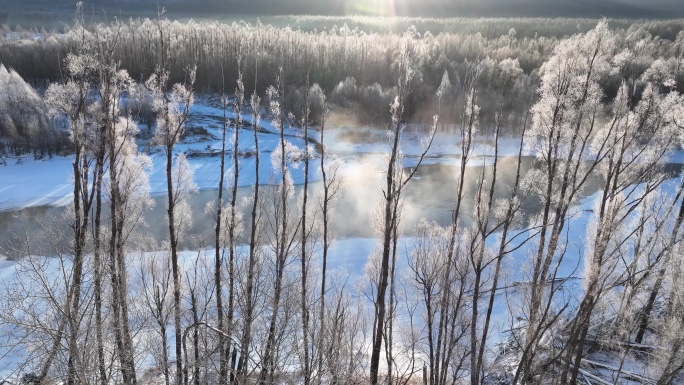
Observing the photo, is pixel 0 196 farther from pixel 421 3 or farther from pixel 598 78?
pixel 421 3

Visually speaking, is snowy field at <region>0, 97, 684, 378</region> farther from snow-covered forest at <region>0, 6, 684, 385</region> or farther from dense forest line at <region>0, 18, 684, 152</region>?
dense forest line at <region>0, 18, 684, 152</region>

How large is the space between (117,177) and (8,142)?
30.1 metres

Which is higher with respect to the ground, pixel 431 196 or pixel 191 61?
pixel 191 61

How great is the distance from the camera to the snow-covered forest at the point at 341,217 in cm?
1235

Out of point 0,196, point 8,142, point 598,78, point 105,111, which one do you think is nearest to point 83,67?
point 105,111

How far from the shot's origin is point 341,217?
94.4ft

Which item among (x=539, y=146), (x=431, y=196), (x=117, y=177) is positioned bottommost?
(x=431, y=196)

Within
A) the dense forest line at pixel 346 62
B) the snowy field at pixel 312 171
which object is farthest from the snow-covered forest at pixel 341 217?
the dense forest line at pixel 346 62

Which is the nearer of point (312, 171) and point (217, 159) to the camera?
point (312, 171)

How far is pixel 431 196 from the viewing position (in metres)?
31.9

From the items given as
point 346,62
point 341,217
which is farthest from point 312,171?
point 346,62

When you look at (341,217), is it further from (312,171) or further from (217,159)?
(217,159)

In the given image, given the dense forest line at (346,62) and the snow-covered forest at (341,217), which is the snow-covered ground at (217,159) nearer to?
the snow-covered forest at (341,217)

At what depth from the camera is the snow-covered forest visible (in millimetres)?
12352
